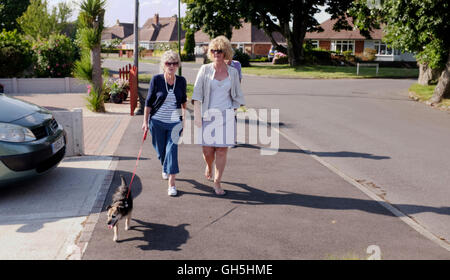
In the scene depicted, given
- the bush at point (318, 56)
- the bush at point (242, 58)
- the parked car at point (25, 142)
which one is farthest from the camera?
the bush at point (318, 56)

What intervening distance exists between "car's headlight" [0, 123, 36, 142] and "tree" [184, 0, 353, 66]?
103 feet

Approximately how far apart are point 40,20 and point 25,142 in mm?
38895

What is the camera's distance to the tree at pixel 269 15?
3588 centimetres

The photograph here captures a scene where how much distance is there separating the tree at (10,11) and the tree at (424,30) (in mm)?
51176

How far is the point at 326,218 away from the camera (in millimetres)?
5125

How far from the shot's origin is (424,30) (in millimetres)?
16219

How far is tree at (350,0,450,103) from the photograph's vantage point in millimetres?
15081

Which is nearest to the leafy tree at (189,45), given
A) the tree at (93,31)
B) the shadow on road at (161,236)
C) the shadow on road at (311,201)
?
the tree at (93,31)

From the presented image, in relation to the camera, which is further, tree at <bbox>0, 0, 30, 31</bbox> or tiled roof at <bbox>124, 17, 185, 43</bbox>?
tiled roof at <bbox>124, 17, 185, 43</bbox>

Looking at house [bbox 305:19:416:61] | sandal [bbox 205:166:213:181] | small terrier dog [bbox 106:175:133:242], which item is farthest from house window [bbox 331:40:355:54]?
small terrier dog [bbox 106:175:133:242]

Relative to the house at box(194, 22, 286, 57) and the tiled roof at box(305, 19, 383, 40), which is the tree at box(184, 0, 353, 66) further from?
the house at box(194, 22, 286, 57)

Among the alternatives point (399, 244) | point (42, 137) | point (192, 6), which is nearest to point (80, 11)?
point (42, 137)

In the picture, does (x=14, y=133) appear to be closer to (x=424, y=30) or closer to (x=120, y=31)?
(x=424, y=30)

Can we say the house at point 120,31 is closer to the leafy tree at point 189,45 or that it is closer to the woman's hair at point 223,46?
the leafy tree at point 189,45
